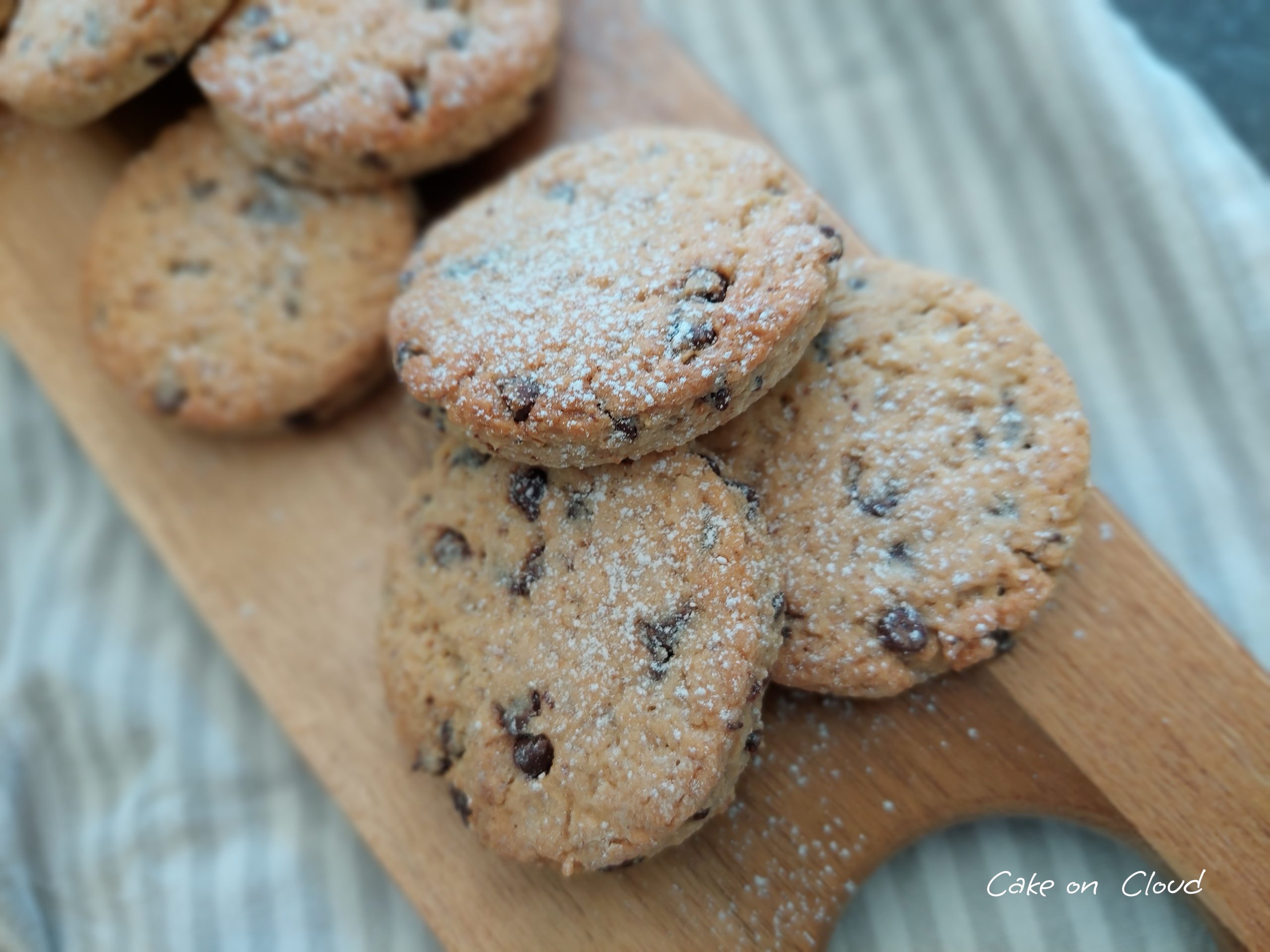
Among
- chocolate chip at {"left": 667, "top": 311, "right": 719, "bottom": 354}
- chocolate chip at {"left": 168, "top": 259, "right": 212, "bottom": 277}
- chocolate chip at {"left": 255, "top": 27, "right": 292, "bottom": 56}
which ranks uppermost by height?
chocolate chip at {"left": 255, "top": 27, "right": 292, "bottom": 56}

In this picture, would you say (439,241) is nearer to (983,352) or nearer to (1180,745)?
(983,352)

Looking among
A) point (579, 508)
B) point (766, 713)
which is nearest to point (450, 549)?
point (579, 508)

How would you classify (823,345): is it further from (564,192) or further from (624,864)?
(624,864)

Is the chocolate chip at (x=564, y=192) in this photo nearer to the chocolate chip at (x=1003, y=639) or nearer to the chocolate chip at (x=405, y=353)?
the chocolate chip at (x=405, y=353)

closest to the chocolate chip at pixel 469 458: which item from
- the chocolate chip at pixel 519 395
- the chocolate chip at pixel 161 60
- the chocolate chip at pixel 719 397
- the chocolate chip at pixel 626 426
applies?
the chocolate chip at pixel 519 395

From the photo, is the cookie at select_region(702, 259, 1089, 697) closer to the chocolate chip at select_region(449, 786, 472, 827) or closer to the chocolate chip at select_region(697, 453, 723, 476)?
the chocolate chip at select_region(697, 453, 723, 476)

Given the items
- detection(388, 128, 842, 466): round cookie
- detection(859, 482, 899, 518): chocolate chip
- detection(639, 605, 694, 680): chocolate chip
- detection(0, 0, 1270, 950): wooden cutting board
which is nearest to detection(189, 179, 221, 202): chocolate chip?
detection(0, 0, 1270, 950): wooden cutting board
